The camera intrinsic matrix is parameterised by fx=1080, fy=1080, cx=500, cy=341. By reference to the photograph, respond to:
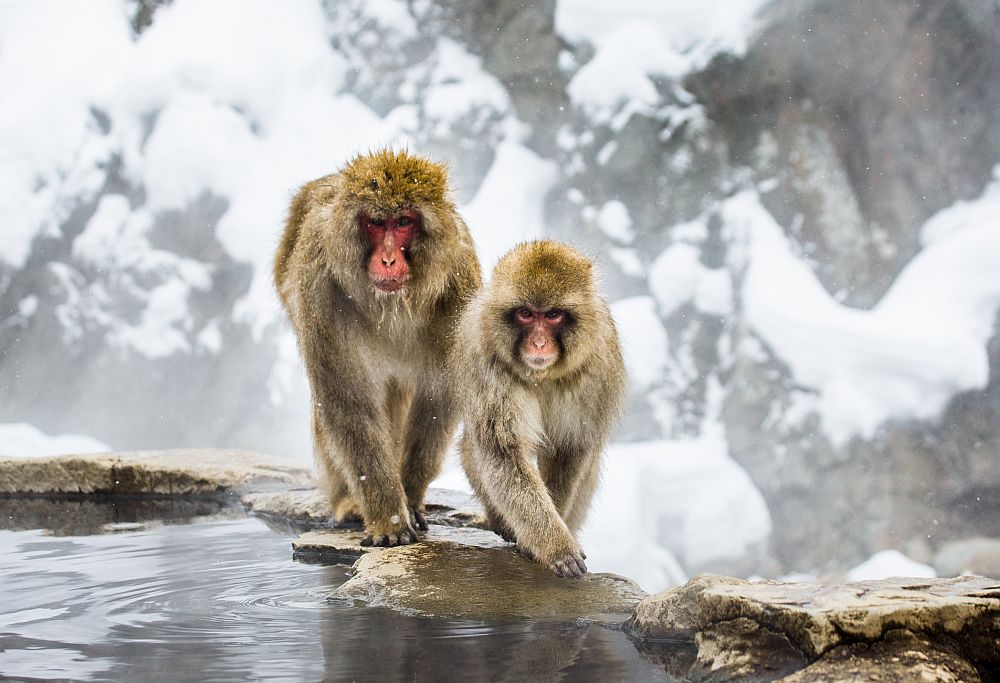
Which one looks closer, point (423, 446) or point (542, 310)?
point (542, 310)

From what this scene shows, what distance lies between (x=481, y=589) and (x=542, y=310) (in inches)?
30.3

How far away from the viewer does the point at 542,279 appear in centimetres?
297

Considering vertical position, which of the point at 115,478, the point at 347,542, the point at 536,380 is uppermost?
the point at 536,380

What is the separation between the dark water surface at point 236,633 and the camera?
216 cm

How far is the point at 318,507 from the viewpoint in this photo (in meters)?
4.27

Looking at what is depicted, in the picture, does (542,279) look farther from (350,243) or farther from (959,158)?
(959,158)

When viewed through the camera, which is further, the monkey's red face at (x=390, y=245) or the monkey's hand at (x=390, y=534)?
the monkey's hand at (x=390, y=534)

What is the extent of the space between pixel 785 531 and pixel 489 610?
7.62 m

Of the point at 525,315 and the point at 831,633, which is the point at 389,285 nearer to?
the point at 525,315

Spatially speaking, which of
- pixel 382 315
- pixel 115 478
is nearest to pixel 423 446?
pixel 382 315

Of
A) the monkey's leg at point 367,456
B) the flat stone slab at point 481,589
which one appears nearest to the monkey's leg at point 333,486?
the monkey's leg at point 367,456

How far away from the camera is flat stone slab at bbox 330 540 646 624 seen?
105 inches

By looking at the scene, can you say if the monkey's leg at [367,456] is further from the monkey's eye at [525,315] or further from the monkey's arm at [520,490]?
the monkey's eye at [525,315]

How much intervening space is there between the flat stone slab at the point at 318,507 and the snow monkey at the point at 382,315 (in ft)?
1.12
